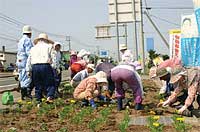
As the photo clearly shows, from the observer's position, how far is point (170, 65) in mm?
9695

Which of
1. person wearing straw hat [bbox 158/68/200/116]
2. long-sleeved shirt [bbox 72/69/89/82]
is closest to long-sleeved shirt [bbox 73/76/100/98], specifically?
long-sleeved shirt [bbox 72/69/89/82]

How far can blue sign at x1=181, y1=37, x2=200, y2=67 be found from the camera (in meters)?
8.97

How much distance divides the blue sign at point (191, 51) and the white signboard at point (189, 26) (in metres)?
0.10

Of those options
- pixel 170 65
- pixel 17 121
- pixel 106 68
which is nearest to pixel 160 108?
pixel 170 65

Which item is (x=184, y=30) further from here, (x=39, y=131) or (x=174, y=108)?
(x=39, y=131)

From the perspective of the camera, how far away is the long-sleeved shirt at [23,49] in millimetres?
10922

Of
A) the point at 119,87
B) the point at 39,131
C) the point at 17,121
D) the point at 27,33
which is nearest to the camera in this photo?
the point at 39,131

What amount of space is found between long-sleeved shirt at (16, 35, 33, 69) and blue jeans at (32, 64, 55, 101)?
1.16 metres

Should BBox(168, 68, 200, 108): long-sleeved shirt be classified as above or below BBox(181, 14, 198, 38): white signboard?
below

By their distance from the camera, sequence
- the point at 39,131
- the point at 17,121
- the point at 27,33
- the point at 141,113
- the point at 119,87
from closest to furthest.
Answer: the point at 39,131
the point at 17,121
the point at 141,113
the point at 119,87
the point at 27,33

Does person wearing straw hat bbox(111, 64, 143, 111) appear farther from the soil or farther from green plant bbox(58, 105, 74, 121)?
green plant bbox(58, 105, 74, 121)

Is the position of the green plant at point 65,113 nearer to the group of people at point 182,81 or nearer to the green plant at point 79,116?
the green plant at point 79,116

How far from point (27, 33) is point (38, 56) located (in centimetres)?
A: 126

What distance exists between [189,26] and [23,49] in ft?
13.0
